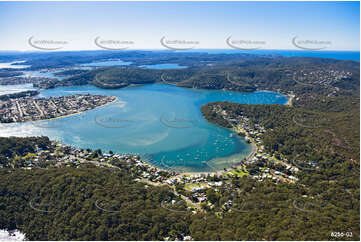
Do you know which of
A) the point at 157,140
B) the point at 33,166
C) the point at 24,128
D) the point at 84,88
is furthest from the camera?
the point at 84,88

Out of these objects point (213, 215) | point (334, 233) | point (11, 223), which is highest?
point (334, 233)

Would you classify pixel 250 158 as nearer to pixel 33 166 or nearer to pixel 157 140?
pixel 157 140

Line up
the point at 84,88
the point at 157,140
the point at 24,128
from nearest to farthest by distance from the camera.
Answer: the point at 157,140, the point at 24,128, the point at 84,88

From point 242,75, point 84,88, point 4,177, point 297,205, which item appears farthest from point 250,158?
point 84,88

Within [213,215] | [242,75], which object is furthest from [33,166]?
[242,75]

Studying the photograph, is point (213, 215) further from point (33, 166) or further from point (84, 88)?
point (84, 88)

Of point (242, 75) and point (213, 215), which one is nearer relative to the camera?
point (213, 215)

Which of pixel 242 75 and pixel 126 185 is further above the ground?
pixel 242 75
